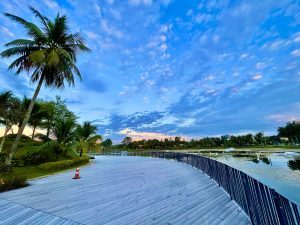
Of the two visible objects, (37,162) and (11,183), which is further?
(37,162)

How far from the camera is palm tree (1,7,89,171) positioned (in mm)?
14617

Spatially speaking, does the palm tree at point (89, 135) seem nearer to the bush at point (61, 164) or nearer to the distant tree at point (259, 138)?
the bush at point (61, 164)

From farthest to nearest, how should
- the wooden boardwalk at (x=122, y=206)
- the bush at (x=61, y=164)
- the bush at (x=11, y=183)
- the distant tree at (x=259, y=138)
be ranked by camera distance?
the distant tree at (x=259, y=138), the bush at (x=61, y=164), the bush at (x=11, y=183), the wooden boardwalk at (x=122, y=206)

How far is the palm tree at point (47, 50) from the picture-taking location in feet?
48.0

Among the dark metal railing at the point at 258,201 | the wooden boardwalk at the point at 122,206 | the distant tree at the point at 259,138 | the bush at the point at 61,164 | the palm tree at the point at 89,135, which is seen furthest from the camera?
the distant tree at the point at 259,138

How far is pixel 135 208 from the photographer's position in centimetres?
631

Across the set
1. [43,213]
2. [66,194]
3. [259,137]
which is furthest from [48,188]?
[259,137]

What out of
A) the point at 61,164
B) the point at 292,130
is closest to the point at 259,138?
the point at 292,130

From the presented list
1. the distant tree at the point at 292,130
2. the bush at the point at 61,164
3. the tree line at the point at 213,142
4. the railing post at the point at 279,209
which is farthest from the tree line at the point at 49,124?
the distant tree at the point at 292,130

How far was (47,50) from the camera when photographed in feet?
50.2

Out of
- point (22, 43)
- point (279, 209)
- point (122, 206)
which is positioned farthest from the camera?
point (22, 43)

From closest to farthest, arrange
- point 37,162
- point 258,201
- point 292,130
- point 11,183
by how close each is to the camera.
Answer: point 258,201
point 11,183
point 37,162
point 292,130

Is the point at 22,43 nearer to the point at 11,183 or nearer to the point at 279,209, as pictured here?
the point at 11,183

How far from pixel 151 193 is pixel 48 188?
5164 millimetres
